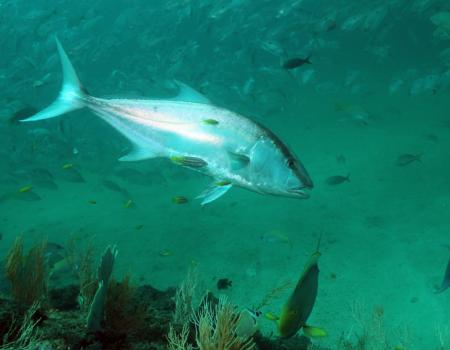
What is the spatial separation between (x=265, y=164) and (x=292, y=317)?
4.18ft

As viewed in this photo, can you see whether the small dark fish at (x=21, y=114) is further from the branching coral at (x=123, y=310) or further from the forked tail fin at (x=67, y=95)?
the forked tail fin at (x=67, y=95)

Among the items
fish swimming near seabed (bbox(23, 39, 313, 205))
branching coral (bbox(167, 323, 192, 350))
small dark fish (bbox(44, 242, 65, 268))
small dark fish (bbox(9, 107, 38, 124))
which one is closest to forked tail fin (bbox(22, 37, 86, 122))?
fish swimming near seabed (bbox(23, 39, 313, 205))

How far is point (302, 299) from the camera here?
8.53 feet

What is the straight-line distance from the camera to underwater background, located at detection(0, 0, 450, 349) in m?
6.66

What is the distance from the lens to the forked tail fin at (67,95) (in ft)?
8.02

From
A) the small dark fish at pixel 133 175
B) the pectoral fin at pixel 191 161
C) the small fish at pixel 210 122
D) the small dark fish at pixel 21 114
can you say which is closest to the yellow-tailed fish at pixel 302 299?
the pectoral fin at pixel 191 161

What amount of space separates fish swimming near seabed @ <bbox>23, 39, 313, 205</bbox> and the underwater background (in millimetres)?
163

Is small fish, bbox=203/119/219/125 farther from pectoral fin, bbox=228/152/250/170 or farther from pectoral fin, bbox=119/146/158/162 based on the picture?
pectoral fin, bbox=119/146/158/162

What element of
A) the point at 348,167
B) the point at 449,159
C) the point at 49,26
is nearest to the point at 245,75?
the point at 49,26

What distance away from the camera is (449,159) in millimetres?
11938

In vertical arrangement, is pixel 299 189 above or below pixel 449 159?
above

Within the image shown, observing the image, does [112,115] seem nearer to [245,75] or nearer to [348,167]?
[348,167]

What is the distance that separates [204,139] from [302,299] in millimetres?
1448

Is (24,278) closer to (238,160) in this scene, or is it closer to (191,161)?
(191,161)
